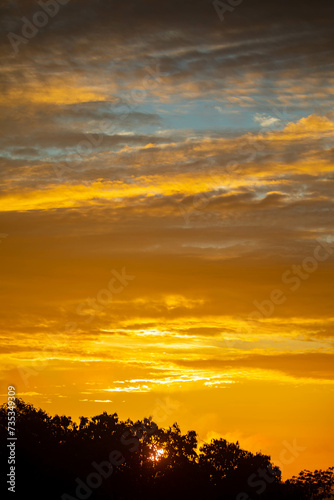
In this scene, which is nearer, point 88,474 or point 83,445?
point 88,474

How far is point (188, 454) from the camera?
6022cm

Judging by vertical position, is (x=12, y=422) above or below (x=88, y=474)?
above

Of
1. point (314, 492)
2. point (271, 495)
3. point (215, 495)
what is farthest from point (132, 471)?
point (314, 492)

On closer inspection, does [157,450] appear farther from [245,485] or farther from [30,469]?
[30,469]

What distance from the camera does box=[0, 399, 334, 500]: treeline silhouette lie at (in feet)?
163

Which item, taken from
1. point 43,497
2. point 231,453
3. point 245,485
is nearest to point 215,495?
point 245,485

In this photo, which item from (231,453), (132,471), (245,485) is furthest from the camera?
Result: (231,453)

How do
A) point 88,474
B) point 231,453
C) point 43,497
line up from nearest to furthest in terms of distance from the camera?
point 43,497, point 88,474, point 231,453

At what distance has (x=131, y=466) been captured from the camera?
55.2 meters

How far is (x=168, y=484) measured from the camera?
54.7 m

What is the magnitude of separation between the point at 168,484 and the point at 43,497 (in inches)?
438

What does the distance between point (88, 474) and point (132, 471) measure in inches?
186

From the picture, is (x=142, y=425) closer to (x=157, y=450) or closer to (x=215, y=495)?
(x=157, y=450)

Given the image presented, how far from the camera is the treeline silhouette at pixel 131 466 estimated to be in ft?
163
